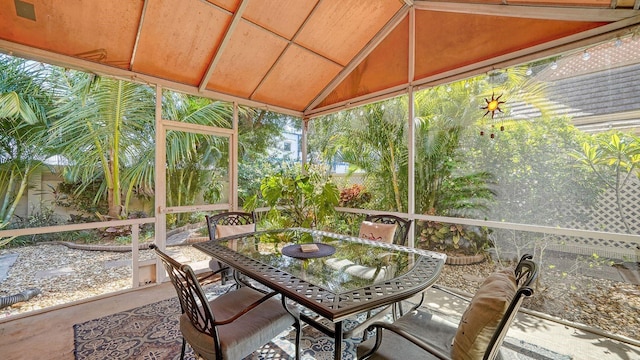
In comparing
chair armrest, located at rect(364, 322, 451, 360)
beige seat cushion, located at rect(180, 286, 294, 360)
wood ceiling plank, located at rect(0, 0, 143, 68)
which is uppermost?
wood ceiling plank, located at rect(0, 0, 143, 68)

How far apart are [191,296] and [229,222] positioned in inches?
76.7

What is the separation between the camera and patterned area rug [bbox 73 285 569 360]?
2.13 m

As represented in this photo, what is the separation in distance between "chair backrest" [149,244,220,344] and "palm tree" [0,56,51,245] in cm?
240

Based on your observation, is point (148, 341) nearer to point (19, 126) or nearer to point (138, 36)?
point (19, 126)

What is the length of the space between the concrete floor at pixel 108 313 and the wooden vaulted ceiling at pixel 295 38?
8.35ft

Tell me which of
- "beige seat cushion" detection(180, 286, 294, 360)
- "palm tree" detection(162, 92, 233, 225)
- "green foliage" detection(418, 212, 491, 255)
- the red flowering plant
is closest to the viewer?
"beige seat cushion" detection(180, 286, 294, 360)

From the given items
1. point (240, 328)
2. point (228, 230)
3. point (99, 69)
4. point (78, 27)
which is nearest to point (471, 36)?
point (228, 230)

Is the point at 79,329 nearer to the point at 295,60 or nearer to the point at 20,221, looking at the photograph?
the point at 20,221

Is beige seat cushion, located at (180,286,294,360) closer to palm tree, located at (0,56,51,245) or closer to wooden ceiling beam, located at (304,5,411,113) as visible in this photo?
palm tree, located at (0,56,51,245)

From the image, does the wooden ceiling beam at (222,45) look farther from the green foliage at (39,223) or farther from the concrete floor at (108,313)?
the concrete floor at (108,313)

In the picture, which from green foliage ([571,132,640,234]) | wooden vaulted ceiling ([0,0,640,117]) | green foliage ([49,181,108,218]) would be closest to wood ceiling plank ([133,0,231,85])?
wooden vaulted ceiling ([0,0,640,117])

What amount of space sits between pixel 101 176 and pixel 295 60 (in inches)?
111

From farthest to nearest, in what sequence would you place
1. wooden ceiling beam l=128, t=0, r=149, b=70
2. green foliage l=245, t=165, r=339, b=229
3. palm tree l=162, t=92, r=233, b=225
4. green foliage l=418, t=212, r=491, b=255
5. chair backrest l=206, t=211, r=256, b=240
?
green foliage l=245, t=165, r=339, b=229 < palm tree l=162, t=92, r=233, b=225 < green foliage l=418, t=212, r=491, b=255 < chair backrest l=206, t=211, r=256, b=240 < wooden ceiling beam l=128, t=0, r=149, b=70

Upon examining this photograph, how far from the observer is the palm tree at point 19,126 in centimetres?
270
